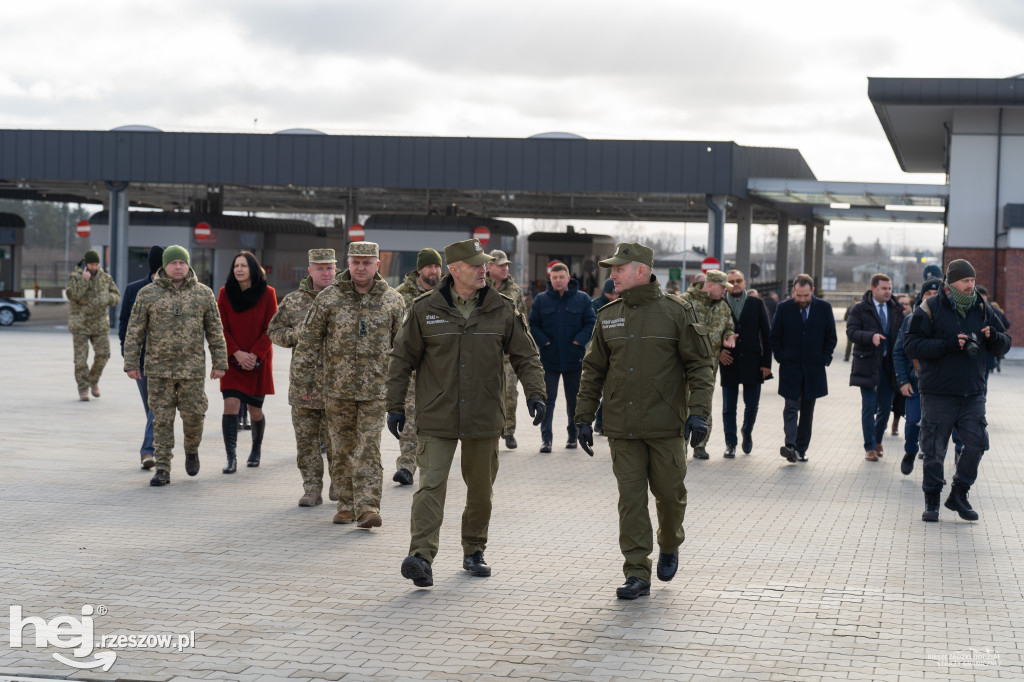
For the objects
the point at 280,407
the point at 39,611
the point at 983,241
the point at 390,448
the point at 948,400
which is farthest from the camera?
the point at 983,241

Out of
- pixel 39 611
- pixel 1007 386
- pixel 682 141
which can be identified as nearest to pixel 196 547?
pixel 39 611

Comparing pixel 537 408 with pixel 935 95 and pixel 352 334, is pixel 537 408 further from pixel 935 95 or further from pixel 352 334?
pixel 935 95

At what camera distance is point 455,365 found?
22.0 feet

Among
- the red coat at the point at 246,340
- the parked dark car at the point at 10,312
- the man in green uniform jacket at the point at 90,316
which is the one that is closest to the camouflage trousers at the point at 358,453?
the red coat at the point at 246,340

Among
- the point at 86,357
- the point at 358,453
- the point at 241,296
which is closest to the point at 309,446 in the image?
the point at 358,453

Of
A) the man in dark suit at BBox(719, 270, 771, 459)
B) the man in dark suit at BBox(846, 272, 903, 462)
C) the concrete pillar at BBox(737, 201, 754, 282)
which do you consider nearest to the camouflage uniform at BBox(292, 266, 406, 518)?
the man in dark suit at BBox(719, 270, 771, 459)

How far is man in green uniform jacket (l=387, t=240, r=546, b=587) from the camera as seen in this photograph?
21.9 feet

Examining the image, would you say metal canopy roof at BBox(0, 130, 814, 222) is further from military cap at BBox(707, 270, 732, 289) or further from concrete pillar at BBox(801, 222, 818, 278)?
military cap at BBox(707, 270, 732, 289)

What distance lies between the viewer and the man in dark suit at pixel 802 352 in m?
11.8

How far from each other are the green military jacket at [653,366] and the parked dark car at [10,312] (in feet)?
109

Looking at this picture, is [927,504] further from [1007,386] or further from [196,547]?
[1007,386]

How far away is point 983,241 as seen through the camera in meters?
30.8

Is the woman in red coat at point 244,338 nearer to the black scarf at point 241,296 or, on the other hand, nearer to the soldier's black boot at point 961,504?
the black scarf at point 241,296

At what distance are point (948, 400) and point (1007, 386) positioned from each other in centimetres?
1431
